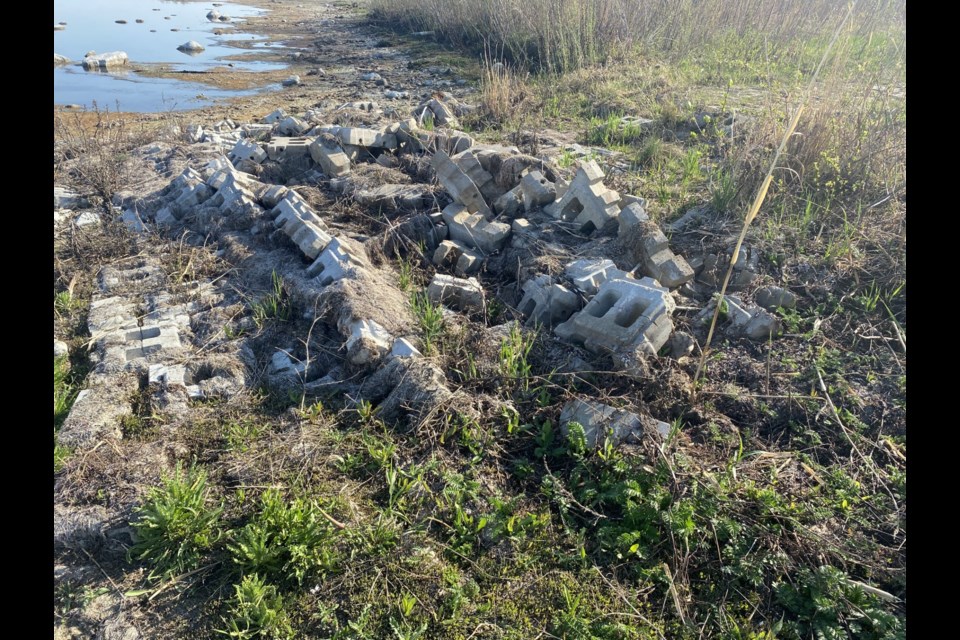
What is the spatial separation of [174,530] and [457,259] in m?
3.16

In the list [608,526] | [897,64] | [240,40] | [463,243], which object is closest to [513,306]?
[463,243]

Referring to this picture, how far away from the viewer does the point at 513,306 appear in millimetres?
4891

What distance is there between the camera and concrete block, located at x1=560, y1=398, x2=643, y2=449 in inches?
139

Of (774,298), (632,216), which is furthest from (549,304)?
(774,298)

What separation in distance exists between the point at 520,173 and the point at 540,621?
4.39 m

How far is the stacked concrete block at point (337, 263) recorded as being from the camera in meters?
4.90

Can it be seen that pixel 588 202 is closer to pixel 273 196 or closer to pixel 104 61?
pixel 273 196

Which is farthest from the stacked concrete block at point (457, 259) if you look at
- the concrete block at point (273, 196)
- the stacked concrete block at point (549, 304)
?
the concrete block at point (273, 196)

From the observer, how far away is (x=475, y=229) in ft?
18.3

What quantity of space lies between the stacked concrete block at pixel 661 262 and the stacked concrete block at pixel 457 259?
1.43 metres

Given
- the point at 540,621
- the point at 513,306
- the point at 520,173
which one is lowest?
the point at 540,621

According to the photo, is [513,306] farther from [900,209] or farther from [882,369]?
[900,209]

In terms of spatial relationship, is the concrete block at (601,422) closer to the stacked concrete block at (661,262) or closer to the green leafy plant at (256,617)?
the stacked concrete block at (661,262)

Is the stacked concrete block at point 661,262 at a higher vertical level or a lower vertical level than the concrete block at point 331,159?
lower
